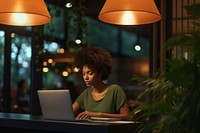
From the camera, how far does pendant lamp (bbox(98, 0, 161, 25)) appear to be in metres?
3.41

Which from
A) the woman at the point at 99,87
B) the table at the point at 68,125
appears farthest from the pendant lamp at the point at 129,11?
the table at the point at 68,125

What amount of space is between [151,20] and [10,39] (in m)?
2.99

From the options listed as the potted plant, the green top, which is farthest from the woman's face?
the potted plant

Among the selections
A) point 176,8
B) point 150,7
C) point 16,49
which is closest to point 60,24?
point 16,49

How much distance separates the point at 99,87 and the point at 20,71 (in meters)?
3.11

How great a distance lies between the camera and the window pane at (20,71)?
648 centimetres

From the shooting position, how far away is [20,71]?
6.80 m

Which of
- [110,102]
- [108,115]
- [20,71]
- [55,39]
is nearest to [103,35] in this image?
[55,39]

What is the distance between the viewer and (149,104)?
2535 millimetres

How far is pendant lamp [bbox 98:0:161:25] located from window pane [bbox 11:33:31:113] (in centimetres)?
287

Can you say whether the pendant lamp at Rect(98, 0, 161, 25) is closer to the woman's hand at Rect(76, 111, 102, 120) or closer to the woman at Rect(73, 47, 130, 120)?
the woman at Rect(73, 47, 130, 120)

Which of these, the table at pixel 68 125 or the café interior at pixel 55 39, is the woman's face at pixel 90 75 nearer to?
the café interior at pixel 55 39

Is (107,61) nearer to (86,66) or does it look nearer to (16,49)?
(86,66)

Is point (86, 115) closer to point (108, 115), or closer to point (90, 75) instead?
point (108, 115)
